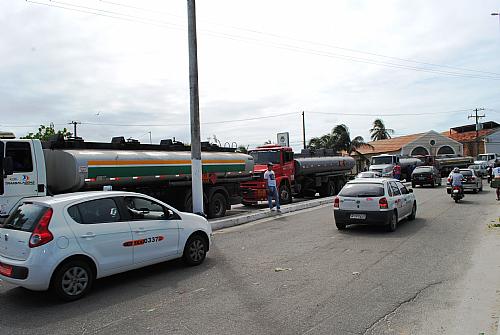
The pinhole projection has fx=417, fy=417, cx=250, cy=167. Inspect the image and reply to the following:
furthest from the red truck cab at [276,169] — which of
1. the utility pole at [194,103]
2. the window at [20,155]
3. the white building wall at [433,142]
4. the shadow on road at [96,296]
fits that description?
the white building wall at [433,142]

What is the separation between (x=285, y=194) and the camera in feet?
66.6

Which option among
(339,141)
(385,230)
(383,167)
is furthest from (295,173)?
(339,141)

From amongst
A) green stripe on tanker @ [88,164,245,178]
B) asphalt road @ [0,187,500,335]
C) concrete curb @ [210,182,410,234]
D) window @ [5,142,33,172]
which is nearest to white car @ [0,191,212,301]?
asphalt road @ [0,187,500,335]

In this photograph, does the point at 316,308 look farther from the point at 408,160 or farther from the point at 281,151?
the point at 408,160

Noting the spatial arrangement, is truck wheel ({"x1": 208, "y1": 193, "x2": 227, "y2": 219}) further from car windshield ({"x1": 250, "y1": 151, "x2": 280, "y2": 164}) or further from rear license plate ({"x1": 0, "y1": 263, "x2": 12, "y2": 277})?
rear license plate ({"x1": 0, "y1": 263, "x2": 12, "y2": 277})

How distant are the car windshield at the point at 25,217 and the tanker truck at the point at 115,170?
10.3 feet

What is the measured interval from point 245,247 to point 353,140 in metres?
41.7

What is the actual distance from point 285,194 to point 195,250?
12.7 m

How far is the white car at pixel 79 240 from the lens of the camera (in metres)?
5.70

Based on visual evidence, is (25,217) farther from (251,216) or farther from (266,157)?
(266,157)

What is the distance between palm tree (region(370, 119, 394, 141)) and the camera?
71688 mm

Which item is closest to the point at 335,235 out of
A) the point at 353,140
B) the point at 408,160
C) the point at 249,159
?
the point at 249,159

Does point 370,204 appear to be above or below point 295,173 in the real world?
below

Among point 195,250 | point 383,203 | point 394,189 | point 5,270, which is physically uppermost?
point 394,189
